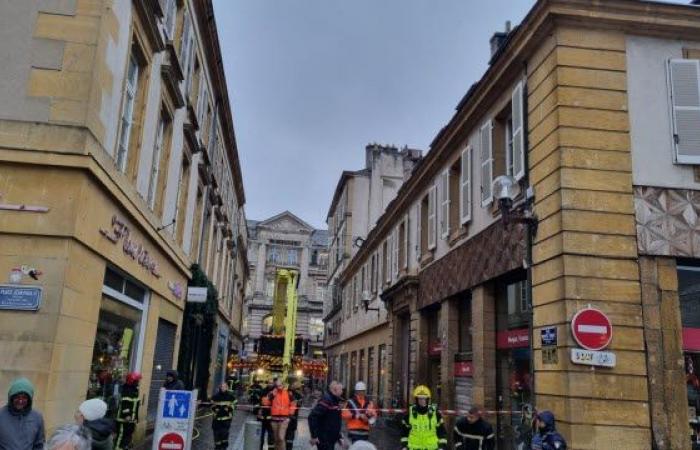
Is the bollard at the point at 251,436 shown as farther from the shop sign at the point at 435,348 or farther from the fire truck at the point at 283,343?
the fire truck at the point at 283,343

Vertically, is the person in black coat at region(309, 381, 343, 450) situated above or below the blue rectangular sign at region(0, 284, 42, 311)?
below

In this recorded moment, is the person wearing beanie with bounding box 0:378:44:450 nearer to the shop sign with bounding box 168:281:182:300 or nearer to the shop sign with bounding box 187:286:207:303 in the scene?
the shop sign with bounding box 168:281:182:300

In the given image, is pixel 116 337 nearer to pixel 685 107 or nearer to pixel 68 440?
pixel 68 440

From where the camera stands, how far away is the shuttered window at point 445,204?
1617 centimetres

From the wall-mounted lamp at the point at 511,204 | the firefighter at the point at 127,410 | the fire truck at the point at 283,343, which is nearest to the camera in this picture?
the wall-mounted lamp at the point at 511,204

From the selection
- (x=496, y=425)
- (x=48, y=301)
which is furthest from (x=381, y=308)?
(x=48, y=301)

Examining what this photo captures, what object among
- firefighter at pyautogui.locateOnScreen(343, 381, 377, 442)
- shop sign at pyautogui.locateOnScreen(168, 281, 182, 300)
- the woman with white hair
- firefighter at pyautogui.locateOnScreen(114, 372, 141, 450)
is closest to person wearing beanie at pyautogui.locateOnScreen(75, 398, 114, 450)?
the woman with white hair

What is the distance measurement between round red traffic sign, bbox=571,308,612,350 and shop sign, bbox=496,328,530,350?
2141mm

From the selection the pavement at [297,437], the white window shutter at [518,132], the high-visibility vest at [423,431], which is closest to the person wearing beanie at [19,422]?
the high-visibility vest at [423,431]

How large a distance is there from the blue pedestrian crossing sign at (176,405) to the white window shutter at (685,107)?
8.67 metres

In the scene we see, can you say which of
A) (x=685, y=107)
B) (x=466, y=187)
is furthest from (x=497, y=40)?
(x=685, y=107)

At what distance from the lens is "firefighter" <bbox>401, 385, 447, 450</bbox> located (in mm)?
8477

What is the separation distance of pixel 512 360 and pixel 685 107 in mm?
5738

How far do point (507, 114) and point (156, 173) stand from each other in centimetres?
768
